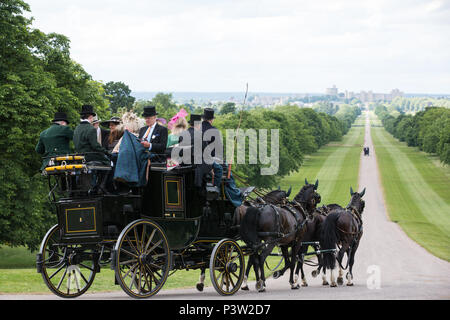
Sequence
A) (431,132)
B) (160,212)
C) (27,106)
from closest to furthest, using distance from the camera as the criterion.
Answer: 1. (160,212)
2. (27,106)
3. (431,132)

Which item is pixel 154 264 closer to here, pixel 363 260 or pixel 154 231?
pixel 154 231

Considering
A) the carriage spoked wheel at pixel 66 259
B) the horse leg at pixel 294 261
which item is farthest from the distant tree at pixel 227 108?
the carriage spoked wheel at pixel 66 259

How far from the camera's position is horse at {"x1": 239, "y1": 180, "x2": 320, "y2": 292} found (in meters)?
15.8

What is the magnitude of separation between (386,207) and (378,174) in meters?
33.7

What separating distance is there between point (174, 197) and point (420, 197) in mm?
66244

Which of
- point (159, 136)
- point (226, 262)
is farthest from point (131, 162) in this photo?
point (226, 262)

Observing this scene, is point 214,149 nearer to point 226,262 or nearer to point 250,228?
point 226,262

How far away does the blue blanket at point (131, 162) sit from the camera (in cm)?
1227

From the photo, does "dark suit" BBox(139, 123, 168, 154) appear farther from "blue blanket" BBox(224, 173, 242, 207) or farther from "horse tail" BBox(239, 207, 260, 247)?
"horse tail" BBox(239, 207, 260, 247)

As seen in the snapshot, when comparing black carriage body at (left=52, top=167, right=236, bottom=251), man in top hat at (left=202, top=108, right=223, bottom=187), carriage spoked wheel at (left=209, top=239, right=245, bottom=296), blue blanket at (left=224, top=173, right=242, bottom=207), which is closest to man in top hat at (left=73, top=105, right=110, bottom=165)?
black carriage body at (left=52, top=167, right=236, bottom=251)

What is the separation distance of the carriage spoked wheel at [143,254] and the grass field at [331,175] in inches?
2108

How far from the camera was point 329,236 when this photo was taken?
1880 centimetres

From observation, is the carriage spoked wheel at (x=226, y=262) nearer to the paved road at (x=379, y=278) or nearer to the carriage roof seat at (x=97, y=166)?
the paved road at (x=379, y=278)

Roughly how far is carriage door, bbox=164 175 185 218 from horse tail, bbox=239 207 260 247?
2742mm
